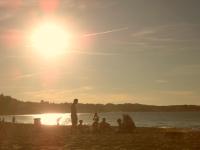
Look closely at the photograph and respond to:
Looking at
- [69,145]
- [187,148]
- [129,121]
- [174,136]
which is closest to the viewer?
[187,148]

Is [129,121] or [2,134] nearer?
[2,134]

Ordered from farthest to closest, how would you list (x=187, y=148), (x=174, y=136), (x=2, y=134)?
1. (x=2, y=134)
2. (x=174, y=136)
3. (x=187, y=148)

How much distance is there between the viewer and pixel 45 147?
74.5 feet

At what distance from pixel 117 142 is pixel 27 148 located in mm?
5697

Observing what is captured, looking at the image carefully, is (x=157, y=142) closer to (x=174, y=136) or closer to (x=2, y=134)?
(x=174, y=136)

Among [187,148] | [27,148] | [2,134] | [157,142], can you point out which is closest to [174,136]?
[157,142]

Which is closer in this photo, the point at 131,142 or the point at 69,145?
the point at 69,145

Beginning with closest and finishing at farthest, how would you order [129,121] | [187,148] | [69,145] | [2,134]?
[187,148], [69,145], [2,134], [129,121]

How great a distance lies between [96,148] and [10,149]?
438 centimetres

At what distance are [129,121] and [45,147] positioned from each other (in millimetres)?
14013

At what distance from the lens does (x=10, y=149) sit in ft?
71.7

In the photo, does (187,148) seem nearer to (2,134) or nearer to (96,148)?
(96,148)

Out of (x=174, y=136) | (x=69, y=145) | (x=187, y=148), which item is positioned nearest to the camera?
(x=187, y=148)

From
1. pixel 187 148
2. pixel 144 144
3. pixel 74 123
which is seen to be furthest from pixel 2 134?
pixel 187 148
